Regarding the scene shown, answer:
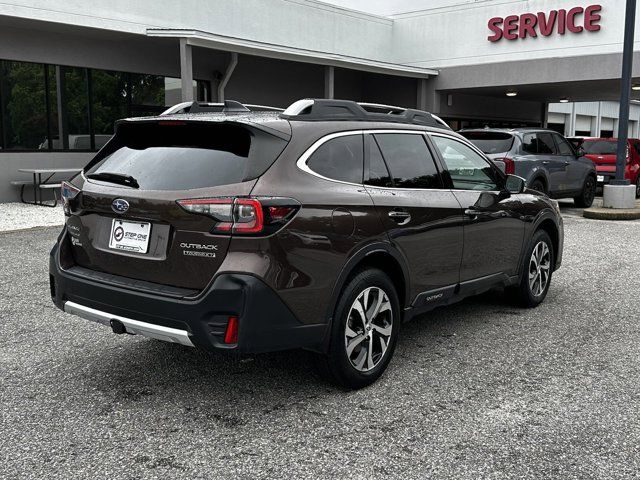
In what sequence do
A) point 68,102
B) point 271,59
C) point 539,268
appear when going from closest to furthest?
point 539,268, point 68,102, point 271,59

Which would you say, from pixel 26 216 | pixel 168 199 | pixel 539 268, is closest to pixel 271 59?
pixel 26 216

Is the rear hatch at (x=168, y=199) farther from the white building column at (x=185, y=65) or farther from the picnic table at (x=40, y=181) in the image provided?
the white building column at (x=185, y=65)

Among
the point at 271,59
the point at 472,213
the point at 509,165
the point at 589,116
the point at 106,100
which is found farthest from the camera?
the point at 589,116

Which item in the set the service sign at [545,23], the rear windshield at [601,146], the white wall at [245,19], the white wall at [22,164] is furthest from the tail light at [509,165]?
the white wall at [22,164]

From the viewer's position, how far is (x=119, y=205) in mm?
3660

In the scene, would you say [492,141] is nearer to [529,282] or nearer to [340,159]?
[529,282]

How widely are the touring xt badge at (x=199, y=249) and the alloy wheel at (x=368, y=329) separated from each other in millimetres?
933

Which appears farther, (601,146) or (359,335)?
(601,146)

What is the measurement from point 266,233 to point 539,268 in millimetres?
3510

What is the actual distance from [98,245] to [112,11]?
1227 cm

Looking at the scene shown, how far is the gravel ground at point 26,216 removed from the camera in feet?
37.5

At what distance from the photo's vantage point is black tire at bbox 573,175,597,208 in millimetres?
14742

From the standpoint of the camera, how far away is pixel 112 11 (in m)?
14.5

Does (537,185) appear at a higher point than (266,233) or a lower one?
lower
